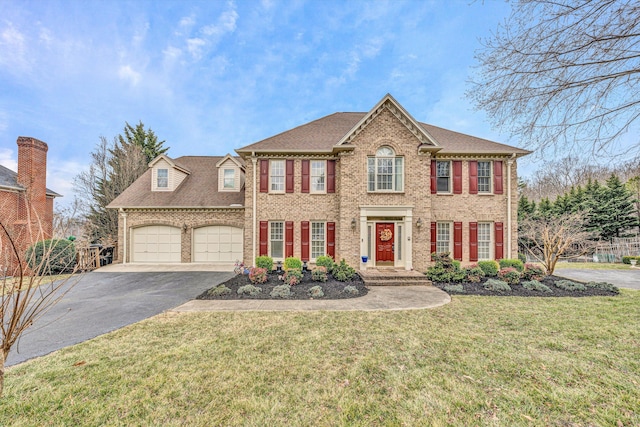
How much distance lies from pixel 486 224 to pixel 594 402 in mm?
10562

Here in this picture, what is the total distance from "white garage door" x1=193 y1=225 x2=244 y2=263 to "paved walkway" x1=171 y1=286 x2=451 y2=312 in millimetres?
6809

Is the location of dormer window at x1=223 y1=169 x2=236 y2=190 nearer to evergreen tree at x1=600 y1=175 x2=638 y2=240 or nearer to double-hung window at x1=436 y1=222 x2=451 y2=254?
double-hung window at x1=436 y1=222 x2=451 y2=254

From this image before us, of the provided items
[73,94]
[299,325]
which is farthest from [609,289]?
[73,94]

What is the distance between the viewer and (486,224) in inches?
490

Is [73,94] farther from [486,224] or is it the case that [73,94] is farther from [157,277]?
[486,224]

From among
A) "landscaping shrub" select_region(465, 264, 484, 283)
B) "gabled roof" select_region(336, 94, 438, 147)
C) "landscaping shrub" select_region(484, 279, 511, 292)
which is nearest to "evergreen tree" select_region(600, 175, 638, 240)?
"landscaping shrub" select_region(465, 264, 484, 283)

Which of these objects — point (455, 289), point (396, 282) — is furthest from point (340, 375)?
point (455, 289)

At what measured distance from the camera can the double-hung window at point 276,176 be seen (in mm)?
12328

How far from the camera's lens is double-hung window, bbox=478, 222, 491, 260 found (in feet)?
40.5

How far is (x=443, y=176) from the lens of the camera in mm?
12461

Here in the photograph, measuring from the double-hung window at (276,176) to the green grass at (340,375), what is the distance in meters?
7.45

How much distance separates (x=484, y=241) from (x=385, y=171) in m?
6.20

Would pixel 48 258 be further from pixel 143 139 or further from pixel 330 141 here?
pixel 143 139

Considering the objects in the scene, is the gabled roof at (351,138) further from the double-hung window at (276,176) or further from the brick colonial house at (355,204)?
the double-hung window at (276,176)
